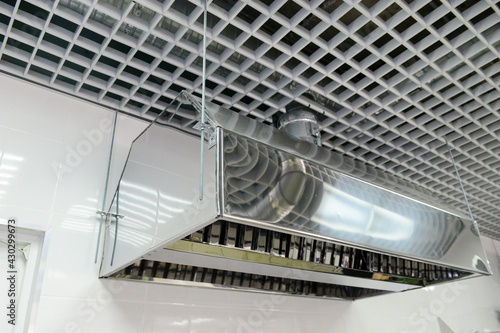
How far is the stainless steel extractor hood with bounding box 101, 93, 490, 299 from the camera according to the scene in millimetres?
889

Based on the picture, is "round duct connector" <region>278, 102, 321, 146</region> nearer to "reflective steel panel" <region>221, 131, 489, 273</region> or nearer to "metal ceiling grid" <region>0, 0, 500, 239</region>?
"metal ceiling grid" <region>0, 0, 500, 239</region>

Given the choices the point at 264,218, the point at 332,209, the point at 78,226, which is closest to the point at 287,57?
the point at 332,209

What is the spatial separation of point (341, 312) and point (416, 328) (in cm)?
69

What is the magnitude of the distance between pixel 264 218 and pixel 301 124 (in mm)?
805

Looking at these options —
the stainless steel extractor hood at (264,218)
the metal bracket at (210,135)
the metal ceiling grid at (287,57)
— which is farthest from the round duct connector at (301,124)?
the metal bracket at (210,135)

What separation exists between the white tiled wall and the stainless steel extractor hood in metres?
0.07

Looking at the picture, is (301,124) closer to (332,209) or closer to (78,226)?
(332,209)

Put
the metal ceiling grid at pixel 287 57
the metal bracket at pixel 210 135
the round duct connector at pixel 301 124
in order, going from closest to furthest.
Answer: the metal bracket at pixel 210 135 → the metal ceiling grid at pixel 287 57 → the round duct connector at pixel 301 124

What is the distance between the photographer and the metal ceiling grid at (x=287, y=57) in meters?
1.23

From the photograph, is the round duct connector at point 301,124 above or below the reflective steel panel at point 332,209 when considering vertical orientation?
above

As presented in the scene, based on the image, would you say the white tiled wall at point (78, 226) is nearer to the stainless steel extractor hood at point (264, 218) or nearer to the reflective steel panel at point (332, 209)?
the stainless steel extractor hood at point (264, 218)

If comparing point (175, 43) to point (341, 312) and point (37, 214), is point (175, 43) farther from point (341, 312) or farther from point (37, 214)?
point (341, 312)

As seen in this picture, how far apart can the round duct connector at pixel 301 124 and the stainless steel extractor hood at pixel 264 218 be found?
0.62 ft

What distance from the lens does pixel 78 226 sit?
137 cm
